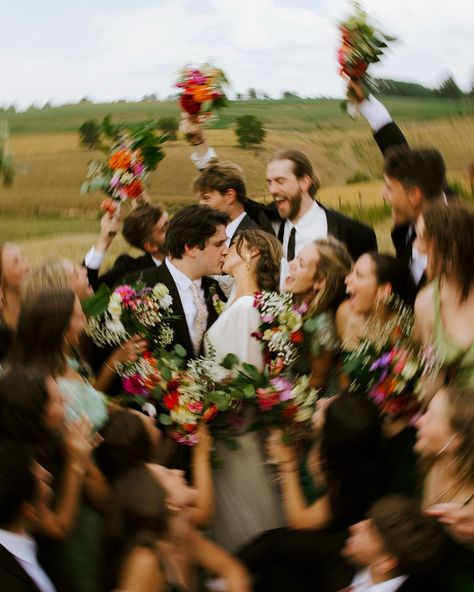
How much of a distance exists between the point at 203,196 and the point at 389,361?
2.39m

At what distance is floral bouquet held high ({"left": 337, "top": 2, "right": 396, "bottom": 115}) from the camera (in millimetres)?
4945

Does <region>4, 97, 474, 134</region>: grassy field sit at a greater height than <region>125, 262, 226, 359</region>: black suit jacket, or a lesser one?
greater

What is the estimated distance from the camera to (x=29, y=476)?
3.26 m

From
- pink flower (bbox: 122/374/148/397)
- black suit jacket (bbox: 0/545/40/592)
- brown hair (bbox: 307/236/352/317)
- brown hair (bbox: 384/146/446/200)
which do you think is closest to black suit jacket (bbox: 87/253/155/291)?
pink flower (bbox: 122/374/148/397)

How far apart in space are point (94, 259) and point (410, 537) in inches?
128

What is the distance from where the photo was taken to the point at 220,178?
586cm

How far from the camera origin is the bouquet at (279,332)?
4.35m

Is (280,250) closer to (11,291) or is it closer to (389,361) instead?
(389,361)

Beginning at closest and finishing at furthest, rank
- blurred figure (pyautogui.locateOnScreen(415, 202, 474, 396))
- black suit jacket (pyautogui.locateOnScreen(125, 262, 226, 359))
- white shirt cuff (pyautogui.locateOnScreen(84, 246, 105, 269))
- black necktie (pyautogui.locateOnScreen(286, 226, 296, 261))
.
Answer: blurred figure (pyautogui.locateOnScreen(415, 202, 474, 396)) < black suit jacket (pyautogui.locateOnScreen(125, 262, 226, 359)) < white shirt cuff (pyautogui.locateOnScreen(84, 246, 105, 269)) < black necktie (pyautogui.locateOnScreen(286, 226, 296, 261))

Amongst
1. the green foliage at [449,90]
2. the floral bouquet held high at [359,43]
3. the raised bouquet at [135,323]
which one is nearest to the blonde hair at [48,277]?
the raised bouquet at [135,323]

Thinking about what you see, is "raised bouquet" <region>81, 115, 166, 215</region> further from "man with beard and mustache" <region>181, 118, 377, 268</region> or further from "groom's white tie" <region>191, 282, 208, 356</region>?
"groom's white tie" <region>191, 282, 208, 356</region>

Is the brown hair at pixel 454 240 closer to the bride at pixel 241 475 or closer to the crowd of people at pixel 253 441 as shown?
the crowd of people at pixel 253 441

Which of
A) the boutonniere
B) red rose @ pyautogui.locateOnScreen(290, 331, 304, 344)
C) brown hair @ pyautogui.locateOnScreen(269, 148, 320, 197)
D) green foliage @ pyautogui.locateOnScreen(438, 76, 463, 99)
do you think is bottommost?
the boutonniere

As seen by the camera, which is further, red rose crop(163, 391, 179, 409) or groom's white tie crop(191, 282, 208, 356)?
groom's white tie crop(191, 282, 208, 356)
